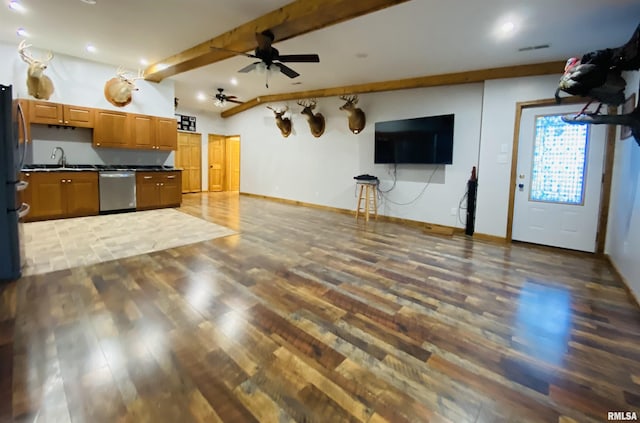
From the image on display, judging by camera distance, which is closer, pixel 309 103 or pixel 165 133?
pixel 165 133

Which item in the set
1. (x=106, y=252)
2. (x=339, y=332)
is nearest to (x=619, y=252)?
(x=339, y=332)

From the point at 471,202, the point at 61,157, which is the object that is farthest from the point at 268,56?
the point at 61,157

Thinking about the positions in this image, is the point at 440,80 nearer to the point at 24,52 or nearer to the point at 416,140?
the point at 416,140

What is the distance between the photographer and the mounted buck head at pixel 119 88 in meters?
6.45

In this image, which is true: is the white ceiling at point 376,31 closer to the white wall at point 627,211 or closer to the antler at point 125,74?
the antler at point 125,74

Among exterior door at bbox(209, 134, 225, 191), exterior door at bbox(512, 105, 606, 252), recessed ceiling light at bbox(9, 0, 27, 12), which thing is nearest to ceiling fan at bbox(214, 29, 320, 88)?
recessed ceiling light at bbox(9, 0, 27, 12)

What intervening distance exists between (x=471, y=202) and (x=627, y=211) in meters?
2.16

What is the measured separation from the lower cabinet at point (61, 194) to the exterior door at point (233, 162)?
560 cm

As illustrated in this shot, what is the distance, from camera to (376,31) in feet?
13.3

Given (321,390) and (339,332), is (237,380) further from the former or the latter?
(339,332)

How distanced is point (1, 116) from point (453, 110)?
6203mm

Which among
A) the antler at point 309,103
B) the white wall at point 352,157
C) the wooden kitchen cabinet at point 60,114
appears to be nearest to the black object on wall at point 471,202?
the white wall at point 352,157

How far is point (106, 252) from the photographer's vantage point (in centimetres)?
395

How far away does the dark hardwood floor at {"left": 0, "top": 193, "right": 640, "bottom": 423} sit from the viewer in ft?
5.19
